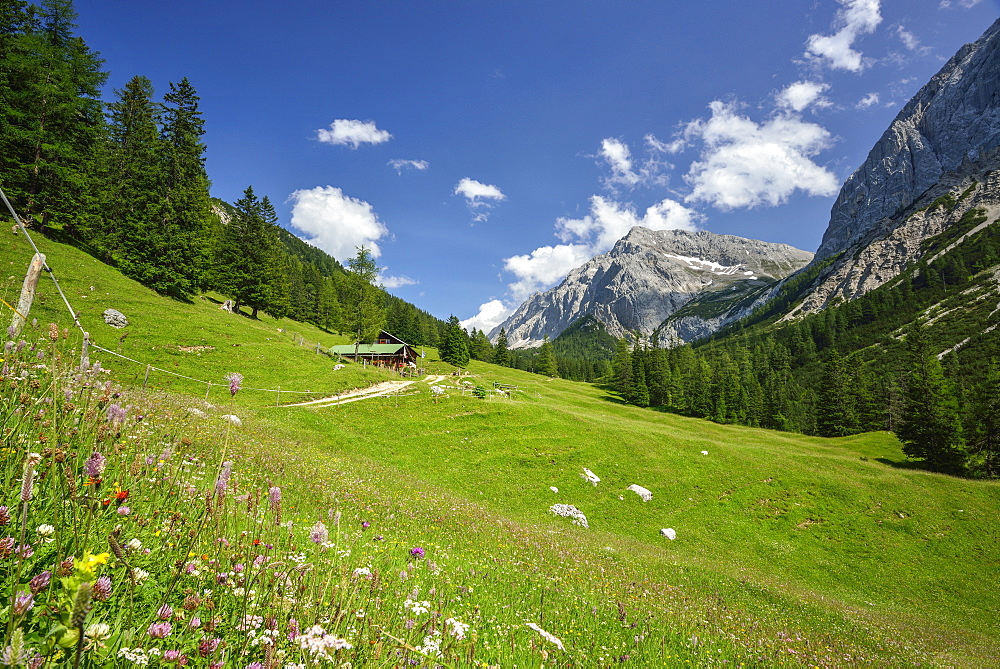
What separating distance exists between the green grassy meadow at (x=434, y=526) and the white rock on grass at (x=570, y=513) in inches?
29.8

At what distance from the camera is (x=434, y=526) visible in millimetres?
11750

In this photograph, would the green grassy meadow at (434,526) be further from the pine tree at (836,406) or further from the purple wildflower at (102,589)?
the pine tree at (836,406)

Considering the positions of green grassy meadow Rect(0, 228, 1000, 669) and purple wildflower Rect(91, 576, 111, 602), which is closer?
purple wildflower Rect(91, 576, 111, 602)

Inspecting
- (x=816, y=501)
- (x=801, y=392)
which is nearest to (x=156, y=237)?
(x=816, y=501)

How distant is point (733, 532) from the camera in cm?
2614

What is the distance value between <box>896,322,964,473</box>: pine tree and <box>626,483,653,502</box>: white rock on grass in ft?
127

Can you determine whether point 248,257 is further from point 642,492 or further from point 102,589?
point 102,589

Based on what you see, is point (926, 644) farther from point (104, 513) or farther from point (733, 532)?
point (104, 513)

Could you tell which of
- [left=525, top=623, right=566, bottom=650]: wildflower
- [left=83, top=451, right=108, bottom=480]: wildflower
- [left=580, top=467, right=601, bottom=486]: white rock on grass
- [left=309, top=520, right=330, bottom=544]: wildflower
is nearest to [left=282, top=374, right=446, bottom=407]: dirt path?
[left=580, top=467, right=601, bottom=486]: white rock on grass

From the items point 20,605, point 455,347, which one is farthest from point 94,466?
point 455,347

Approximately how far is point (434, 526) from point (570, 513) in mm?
15322

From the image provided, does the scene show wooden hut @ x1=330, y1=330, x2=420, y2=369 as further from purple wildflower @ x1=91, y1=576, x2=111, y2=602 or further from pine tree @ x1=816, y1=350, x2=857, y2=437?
pine tree @ x1=816, y1=350, x2=857, y2=437

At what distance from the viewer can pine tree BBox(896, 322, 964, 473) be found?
139 ft

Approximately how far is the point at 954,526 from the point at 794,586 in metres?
18.5
